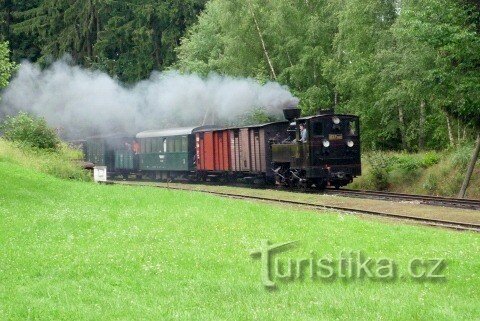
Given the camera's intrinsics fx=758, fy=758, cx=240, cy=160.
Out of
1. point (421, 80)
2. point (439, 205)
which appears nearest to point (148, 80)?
point (421, 80)

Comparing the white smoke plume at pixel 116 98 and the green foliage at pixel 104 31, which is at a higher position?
the green foliage at pixel 104 31

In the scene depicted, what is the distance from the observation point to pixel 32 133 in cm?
3541

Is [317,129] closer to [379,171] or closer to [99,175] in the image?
[379,171]

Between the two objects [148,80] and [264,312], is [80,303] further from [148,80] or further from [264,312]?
[148,80]

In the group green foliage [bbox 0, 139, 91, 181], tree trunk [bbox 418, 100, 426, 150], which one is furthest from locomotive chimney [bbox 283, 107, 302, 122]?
green foliage [bbox 0, 139, 91, 181]

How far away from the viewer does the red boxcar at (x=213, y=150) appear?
33562 millimetres

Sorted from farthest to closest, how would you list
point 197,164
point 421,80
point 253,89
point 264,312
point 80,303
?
point 253,89, point 197,164, point 421,80, point 80,303, point 264,312

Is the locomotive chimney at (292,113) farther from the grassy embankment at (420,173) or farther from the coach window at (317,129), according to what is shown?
the grassy embankment at (420,173)

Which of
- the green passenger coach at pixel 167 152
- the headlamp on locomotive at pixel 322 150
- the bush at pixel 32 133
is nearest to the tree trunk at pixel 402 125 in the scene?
the headlamp on locomotive at pixel 322 150

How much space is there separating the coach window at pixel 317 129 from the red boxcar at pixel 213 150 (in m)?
6.84

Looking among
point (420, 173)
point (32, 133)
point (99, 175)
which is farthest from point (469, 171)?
point (32, 133)

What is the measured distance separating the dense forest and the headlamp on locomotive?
2.84 metres

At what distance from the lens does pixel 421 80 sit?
2638 cm

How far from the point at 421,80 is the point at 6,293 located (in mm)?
20060
